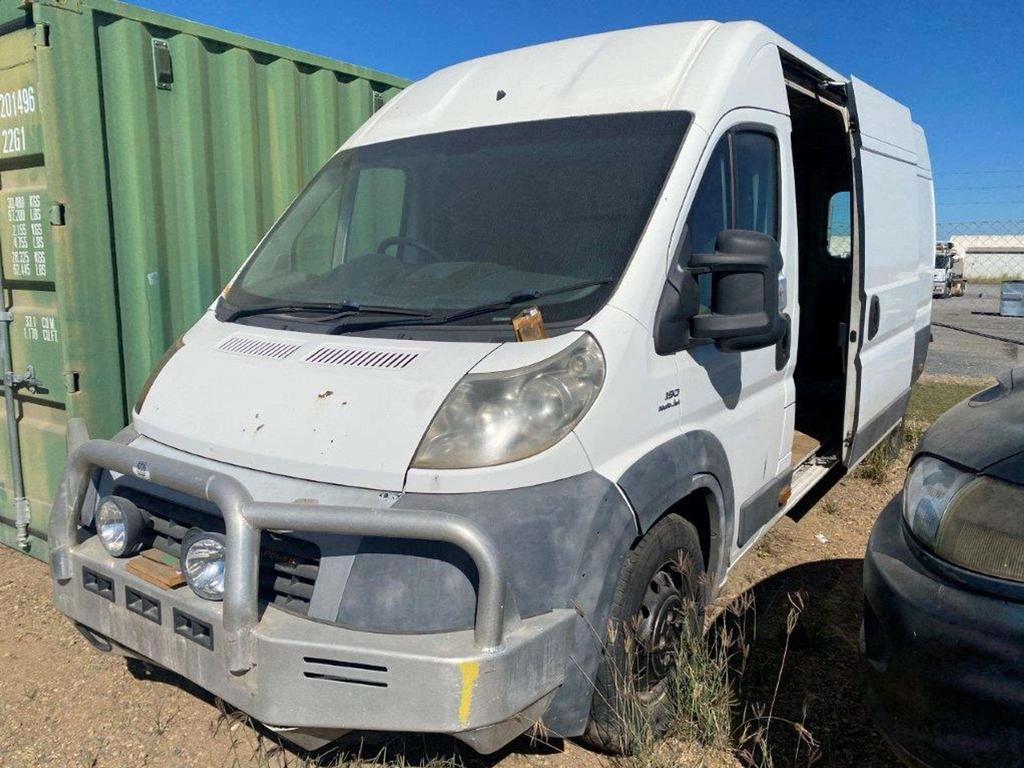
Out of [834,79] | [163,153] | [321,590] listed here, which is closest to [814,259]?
[834,79]

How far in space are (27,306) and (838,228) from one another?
217 inches

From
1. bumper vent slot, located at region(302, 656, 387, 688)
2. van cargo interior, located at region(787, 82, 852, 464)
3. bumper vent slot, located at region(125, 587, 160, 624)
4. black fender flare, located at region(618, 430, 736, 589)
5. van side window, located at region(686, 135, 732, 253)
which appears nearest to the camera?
bumper vent slot, located at region(302, 656, 387, 688)

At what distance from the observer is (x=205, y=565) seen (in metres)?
2.30

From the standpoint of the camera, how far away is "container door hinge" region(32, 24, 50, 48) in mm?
3762

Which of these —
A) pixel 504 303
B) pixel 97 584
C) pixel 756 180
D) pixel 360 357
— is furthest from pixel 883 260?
pixel 97 584

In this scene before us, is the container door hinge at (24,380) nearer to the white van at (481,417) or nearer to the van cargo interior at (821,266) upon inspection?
the white van at (481,417)

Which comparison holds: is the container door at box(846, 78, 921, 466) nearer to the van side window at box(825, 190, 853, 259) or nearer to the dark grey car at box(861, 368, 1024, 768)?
the van side window at box(825, 190, 853, 259)

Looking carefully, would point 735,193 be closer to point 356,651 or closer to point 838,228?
point 356,651

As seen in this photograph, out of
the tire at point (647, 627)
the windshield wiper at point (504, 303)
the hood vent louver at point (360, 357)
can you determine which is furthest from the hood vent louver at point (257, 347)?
the tire at point (647, 627)

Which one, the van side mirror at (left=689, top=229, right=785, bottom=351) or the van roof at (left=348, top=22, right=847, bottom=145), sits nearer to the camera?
the van side mirror at (left=689, top=229, right=785, bottom=351)

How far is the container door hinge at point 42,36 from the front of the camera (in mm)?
3762

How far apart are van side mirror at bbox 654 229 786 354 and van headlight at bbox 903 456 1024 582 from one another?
0.73 m

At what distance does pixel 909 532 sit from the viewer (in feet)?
7.45

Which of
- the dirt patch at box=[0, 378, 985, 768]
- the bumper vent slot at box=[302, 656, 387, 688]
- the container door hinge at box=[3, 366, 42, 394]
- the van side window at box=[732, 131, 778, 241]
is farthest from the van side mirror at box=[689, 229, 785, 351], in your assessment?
the container door hinge at box=[3, 366, 42, 394]
